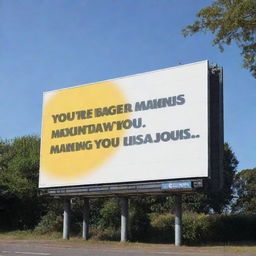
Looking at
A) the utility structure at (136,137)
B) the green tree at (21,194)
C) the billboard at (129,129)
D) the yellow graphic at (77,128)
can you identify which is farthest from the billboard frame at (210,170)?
the green tree at (21,194)

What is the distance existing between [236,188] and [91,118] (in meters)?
37.5

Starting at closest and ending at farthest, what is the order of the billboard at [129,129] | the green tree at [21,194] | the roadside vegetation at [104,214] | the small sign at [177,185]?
the small sign at [177,185] → the billboard at [129,129] → the roadside vegetation at [104,214] → the green tree at [21,194]

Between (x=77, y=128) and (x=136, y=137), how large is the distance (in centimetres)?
485

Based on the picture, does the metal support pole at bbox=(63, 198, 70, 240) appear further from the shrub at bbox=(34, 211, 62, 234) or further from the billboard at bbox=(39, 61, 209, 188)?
the shrub at bbox=(34, 211, 62, 234)

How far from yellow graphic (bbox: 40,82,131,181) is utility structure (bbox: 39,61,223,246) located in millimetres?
63

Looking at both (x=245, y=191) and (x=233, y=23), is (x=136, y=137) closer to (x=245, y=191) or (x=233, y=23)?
(x=233, y=23)

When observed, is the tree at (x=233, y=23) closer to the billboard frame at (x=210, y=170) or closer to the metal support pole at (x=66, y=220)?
the billboard frame at (x=210, y=170)

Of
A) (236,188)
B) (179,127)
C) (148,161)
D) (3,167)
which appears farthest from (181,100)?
(236,188)

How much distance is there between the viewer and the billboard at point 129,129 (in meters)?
24.9

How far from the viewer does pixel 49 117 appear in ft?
102

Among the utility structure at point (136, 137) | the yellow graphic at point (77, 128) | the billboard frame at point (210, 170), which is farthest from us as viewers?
the yellow graphic at point (77, 128)

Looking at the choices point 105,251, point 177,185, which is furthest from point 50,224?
point 105,251

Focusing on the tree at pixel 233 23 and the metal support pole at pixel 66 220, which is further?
the metal support pole at pixel 66 220

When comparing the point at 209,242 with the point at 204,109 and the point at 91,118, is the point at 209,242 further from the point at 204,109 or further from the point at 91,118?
the point at 91,118
